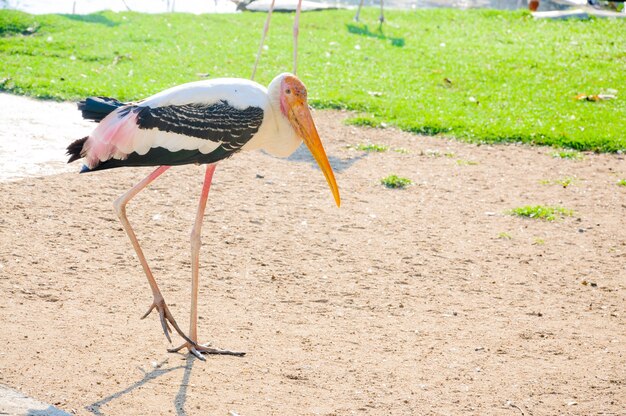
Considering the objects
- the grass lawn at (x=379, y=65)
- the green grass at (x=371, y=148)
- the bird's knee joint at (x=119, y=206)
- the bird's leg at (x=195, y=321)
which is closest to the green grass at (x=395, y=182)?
the green grass at (x=371, y=148)

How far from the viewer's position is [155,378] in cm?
428

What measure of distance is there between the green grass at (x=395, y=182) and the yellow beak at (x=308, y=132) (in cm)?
285

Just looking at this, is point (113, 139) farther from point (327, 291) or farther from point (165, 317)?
point (327, 291)

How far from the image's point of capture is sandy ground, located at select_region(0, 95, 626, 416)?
4.26m

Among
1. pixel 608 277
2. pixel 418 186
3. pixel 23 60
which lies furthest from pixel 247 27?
pixel 608 277

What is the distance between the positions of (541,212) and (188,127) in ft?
11.2

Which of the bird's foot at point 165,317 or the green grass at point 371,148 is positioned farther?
the green grass at point 371,148

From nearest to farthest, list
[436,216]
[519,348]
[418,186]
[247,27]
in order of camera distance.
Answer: [519,348] < [436,216] < [418,186] < [247,27]

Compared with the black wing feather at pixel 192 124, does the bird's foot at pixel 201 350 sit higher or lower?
lower

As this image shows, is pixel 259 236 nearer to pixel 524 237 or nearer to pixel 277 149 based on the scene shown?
pixel 277 149

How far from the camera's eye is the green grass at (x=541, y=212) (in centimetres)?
697

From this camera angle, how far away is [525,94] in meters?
10.8

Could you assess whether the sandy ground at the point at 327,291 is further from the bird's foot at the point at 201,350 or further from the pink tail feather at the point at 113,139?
the pink tail feather at the point at 113,139

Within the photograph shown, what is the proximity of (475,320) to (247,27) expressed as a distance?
30.9 feet
